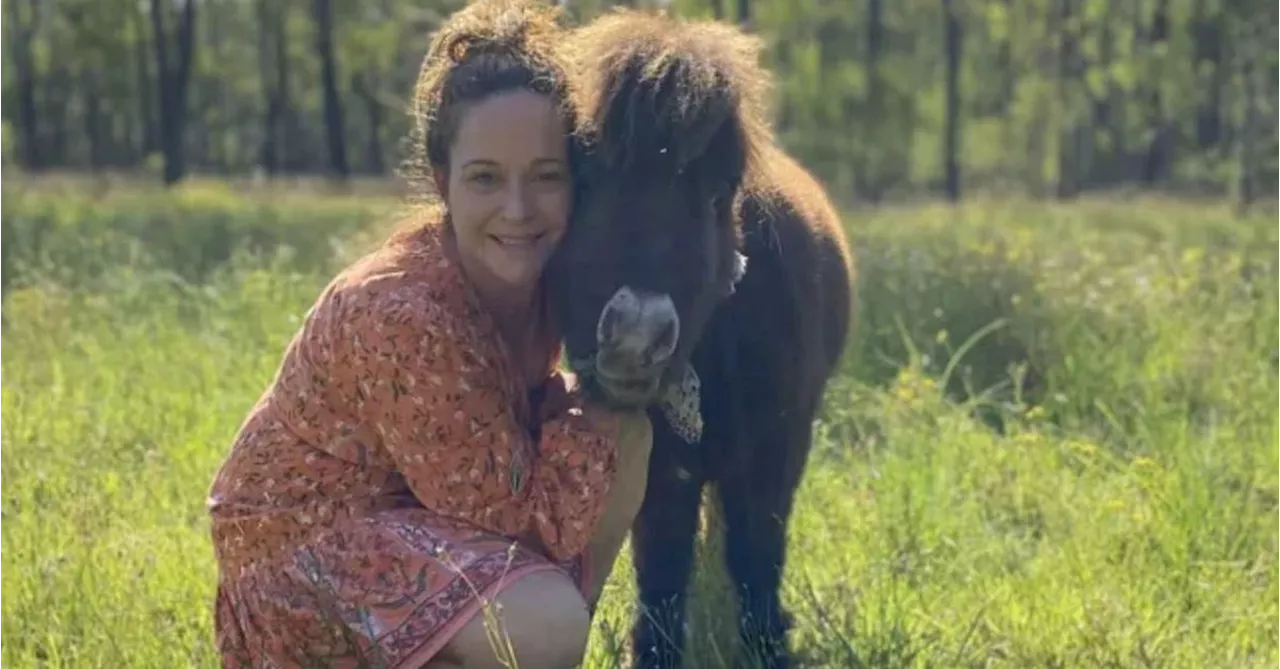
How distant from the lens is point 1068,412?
562 centimetres

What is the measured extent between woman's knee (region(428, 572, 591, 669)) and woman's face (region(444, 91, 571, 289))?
0.62m

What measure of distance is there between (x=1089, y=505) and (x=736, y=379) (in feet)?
5.67

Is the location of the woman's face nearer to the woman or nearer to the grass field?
the woman

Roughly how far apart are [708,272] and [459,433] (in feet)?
1.87

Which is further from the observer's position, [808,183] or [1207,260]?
[1207,260]

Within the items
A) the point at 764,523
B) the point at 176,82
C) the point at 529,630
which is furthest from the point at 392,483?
the point at 176,82

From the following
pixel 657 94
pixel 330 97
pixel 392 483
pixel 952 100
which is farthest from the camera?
pixel 330 97

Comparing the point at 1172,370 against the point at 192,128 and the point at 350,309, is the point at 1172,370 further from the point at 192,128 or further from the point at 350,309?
the point at 192,128

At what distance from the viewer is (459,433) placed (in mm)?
2658

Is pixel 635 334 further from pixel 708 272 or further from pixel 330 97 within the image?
pixel 330 97

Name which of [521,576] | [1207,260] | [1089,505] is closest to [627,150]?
[521,576]

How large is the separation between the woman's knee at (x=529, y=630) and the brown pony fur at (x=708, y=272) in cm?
42

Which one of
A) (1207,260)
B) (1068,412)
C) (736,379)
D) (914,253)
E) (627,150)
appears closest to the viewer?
(627,150)

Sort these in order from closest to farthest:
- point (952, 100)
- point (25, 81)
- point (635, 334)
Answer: point (635, 334)
point (952, 100)
point (25, 81)
